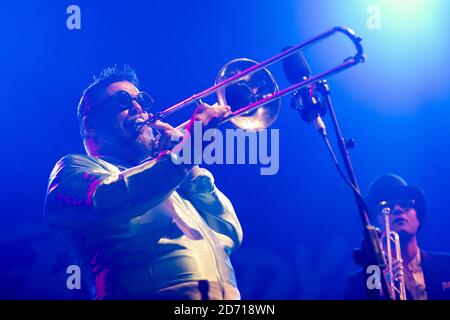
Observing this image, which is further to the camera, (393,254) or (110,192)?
(393,254)

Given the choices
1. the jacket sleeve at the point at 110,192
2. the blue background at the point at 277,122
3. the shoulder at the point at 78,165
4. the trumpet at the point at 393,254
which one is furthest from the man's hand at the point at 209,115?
the trumpet at the point at 393,254

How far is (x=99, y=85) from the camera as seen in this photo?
3.12m

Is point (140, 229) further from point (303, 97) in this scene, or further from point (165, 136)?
point (303, 97)

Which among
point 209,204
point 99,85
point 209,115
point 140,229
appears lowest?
point 140,229

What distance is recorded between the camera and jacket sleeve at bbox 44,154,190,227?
97.8 inches

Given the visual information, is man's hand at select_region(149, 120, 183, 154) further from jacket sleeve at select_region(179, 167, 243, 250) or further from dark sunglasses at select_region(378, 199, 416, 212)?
dark sunglasses at select_region(378, 199, 416, 212)

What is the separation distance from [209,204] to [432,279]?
153 centimetres

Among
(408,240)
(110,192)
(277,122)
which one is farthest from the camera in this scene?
(277,122)

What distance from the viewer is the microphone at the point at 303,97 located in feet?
8.28

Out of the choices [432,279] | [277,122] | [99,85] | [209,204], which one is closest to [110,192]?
[209,204]

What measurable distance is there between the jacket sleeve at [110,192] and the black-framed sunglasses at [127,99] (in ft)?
1.90

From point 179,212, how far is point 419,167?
6.07 ft

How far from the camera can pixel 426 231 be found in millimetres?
3641
